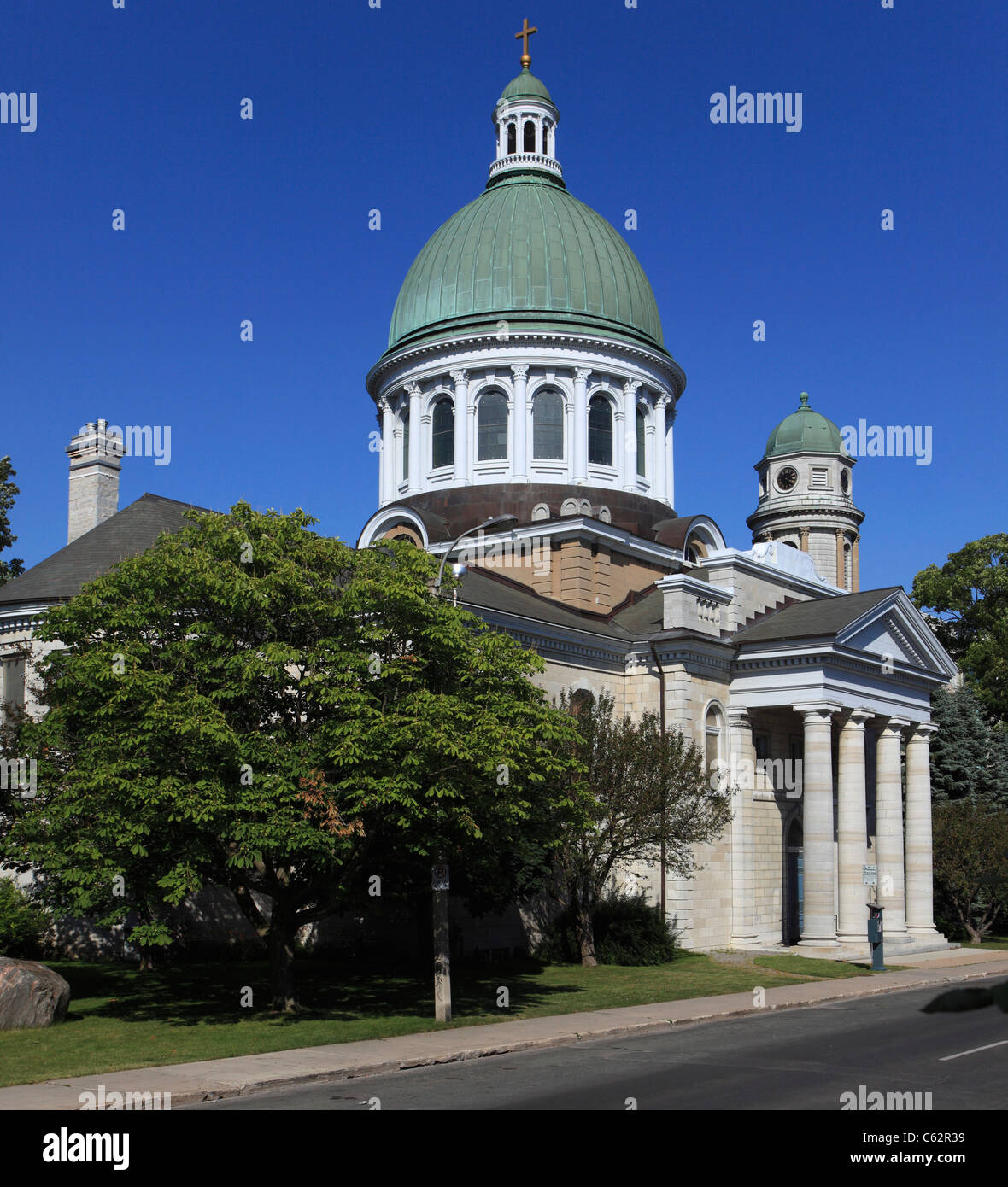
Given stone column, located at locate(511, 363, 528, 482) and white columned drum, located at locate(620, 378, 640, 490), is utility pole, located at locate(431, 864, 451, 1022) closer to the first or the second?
stone column, located at locate(511, 363, 528, 482)

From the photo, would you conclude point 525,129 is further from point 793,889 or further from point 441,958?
point 441,958

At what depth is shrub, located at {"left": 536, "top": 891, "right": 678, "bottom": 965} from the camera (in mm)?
30938

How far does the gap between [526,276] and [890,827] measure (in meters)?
22.1

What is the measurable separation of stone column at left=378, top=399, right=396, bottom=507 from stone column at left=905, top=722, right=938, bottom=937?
20117mm

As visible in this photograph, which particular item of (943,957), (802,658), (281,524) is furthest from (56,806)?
(943,957)

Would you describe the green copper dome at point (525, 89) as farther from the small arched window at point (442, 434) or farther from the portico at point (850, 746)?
the portico at point (850, 746)

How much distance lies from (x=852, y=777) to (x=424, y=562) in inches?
786

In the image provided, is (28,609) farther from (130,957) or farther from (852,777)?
(852,777)

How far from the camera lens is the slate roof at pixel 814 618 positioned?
3594 centimetres

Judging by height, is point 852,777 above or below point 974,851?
above

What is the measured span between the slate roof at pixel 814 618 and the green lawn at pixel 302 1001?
Result: 883cm

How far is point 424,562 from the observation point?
21.1 metres

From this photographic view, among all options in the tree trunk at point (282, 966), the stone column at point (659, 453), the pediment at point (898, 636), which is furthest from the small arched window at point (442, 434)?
the tree trunk at point (282, 966)

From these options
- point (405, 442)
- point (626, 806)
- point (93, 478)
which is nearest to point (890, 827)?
point (626, 806)
